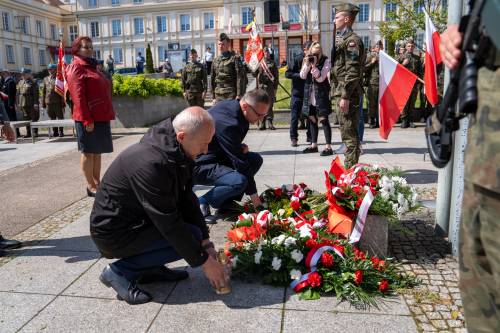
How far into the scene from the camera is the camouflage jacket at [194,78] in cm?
1186

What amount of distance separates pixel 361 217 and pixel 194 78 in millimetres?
9026

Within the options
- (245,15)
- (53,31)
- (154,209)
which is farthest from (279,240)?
(53,31)

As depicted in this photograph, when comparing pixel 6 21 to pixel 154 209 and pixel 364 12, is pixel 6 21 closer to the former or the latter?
pixel 364 12

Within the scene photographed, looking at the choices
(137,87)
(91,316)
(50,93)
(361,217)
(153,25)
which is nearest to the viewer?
(91,316)

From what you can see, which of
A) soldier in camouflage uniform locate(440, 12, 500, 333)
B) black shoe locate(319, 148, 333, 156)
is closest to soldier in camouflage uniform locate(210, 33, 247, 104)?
black shoe locate(319, 148, 333, 156)

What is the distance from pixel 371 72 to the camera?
11.9 meters

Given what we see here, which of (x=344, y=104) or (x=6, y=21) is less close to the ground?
(x=6, y=21)

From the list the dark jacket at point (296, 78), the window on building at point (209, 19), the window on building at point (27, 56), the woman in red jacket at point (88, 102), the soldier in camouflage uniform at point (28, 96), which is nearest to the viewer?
the woman in red jacket at point (88, 102)

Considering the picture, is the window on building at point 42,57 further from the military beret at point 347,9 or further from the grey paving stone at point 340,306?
the grey paving stone at point 340,306

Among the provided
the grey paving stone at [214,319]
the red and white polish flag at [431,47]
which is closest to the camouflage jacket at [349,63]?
the red and white polish flag at [431,47]

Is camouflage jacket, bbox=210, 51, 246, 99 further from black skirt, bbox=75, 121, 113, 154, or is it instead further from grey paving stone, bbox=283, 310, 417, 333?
grey paving stone, bbox=283, 310, 417, 333

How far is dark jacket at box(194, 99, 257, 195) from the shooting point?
4414 mm

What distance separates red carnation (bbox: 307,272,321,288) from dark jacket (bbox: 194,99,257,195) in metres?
1.57

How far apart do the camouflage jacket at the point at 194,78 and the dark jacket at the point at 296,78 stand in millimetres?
2989
